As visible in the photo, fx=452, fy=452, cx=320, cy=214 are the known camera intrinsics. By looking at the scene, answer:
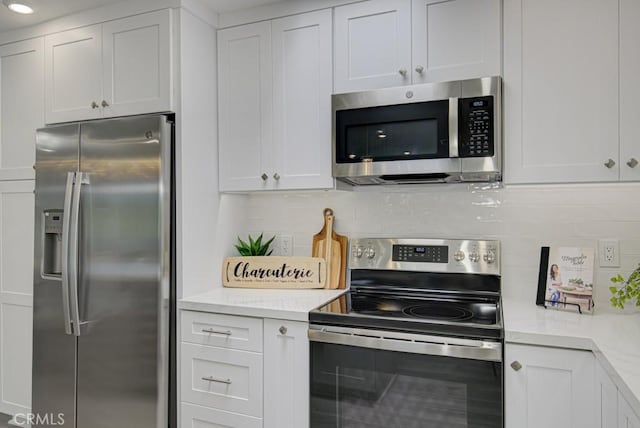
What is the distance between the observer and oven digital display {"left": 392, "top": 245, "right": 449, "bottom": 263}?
2.18 m

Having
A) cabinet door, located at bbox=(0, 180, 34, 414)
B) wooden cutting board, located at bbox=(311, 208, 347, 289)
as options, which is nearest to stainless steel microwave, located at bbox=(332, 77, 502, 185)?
wooden cutting board, located at bbox=(311, 208, 347, 289)

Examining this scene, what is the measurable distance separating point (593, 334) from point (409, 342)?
0.60 meters

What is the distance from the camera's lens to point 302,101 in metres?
2.20

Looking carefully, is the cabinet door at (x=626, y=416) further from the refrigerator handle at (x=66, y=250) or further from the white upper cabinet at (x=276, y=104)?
the refrigerator handle at (x=66, y=250)

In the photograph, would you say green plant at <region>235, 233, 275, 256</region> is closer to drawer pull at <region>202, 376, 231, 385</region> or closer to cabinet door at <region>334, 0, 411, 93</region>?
drawer pull at <region>202, 376, 231, 385</region>

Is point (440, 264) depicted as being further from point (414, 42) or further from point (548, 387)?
point (414, 42)

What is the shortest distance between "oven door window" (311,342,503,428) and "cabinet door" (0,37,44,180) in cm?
200

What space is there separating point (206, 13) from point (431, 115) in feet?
4.15

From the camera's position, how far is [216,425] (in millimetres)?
2041

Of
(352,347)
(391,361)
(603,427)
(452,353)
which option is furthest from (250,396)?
(603,427)

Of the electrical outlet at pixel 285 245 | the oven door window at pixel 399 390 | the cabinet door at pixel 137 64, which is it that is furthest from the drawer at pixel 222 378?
the cabinet door at pixel 137 64

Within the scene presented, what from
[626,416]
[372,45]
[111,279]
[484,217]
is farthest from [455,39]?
[111,279]

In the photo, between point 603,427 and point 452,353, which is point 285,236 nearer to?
point 452,353

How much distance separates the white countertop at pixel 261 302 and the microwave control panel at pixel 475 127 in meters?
0.91
